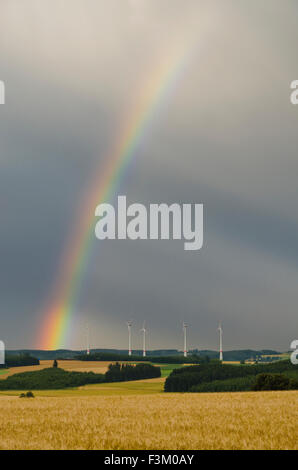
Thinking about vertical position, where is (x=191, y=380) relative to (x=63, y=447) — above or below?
below

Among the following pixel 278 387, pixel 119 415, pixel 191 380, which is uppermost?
pixel 119 415

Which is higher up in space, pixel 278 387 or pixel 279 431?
pixel 279 431

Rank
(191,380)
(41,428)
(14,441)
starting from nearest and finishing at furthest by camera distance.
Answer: (14,441) < (41,428) < (191,380)

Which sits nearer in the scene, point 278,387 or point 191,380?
point 278,387
